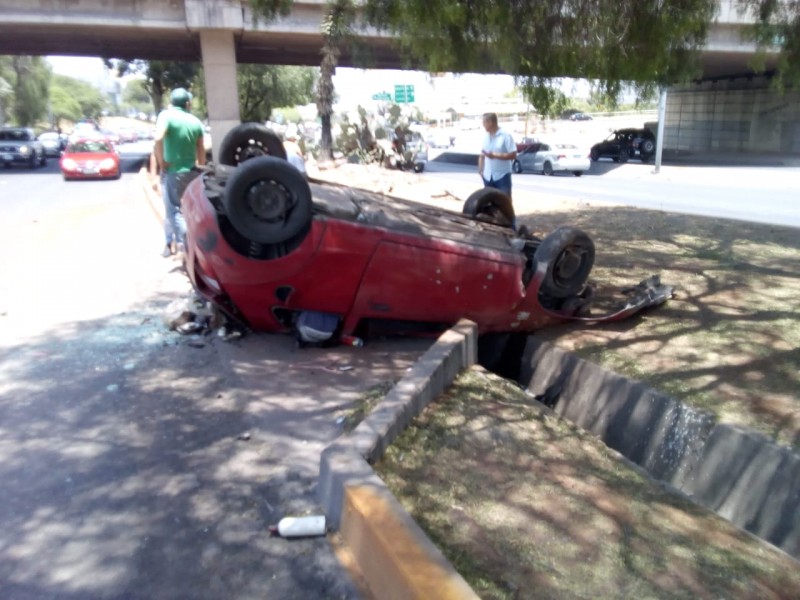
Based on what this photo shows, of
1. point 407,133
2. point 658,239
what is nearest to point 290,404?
point 658,239

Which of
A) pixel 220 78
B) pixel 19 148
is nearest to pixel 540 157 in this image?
pixel 220 78

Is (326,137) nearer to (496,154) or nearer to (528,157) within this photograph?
(528,157)

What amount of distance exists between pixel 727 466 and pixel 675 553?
1.16 metres

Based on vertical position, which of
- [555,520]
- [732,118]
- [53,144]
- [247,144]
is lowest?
[555,520]

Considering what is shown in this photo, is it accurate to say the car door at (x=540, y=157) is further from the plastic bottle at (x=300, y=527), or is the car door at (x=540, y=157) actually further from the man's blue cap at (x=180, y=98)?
the plastic bottle at (x=300, y=527)

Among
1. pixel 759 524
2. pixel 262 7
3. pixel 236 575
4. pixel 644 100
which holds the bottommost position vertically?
pixel 759 524

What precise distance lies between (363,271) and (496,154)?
4.89 meters

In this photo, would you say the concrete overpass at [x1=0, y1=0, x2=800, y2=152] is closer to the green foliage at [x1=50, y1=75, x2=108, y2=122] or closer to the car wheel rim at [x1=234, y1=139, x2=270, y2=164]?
the car wheel rim at [x1=234, y1=139, x2=270, y2=164]

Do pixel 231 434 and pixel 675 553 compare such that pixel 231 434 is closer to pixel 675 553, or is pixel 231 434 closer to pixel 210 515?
pixel 210 515

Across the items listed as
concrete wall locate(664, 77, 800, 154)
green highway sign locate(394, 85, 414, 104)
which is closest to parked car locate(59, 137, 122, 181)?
green highway sign locate(394, 85, 414, 104)

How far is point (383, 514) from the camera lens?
119 inches

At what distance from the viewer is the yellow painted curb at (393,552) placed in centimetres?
258

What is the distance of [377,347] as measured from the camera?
5953 millimetres

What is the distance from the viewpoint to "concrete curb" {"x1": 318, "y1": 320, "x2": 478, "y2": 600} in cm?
264
